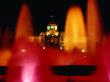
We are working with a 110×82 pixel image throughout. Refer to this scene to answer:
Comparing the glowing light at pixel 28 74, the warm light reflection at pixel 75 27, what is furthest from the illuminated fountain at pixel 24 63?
the warm light reflection at pixel 75 27

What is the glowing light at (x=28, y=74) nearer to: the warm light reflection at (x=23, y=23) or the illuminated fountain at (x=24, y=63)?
the illuminated fountain at (x=24, y=63)

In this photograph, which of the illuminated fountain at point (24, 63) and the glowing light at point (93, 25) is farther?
the glowing light at point (93, 25)

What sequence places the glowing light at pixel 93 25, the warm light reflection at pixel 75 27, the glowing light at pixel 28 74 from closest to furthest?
the glowing light at pixel 28 74
the glowing light at pixel 93 25
the warm light reflection at pixel 75 27

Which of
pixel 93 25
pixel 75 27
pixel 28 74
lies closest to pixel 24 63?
pixel 28 74

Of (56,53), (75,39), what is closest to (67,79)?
(56,53)

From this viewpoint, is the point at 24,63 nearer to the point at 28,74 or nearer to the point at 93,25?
the point at 28,74

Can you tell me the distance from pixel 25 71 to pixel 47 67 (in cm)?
79

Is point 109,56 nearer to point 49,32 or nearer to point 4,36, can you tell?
point 4,36

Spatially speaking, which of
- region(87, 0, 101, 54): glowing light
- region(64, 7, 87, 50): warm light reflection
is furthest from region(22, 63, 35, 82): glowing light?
region(64, 7, 87, 50): warm light reflection

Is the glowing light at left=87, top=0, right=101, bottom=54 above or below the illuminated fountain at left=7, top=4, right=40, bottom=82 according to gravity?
above

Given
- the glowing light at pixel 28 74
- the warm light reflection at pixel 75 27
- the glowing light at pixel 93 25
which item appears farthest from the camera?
the warm light reflection at pixel 75 27

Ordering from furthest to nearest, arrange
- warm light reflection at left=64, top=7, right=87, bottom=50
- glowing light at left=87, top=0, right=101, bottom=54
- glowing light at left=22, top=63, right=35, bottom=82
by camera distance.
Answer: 1. warm light reflection at left=64, top=7, right=87, bottom=50
2. glowing light at left=87, top=0, right=101, bottom=54
3. glowing light at left=22, top=63, right=35, bottom=82

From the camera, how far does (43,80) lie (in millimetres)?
12805

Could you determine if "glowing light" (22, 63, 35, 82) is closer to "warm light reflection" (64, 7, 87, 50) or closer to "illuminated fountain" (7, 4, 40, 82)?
"illuminated fountain" (7, 4, 40, 82)
